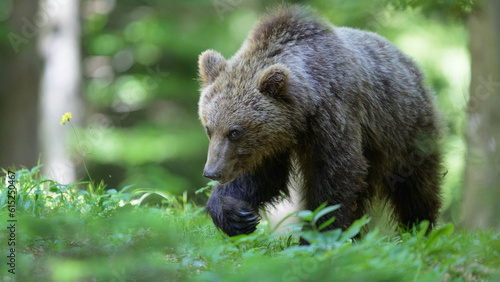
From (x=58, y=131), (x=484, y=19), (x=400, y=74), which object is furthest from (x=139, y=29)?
(x=400, y=74)

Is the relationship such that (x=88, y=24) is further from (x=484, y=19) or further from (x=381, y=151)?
(x=381, y=151)

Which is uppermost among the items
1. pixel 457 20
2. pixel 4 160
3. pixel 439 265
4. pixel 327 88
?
pixel 457 20

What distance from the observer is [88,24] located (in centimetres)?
1612

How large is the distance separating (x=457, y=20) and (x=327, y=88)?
3.59 m

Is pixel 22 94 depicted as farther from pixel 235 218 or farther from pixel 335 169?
pixel 335 169

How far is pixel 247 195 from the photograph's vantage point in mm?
5820

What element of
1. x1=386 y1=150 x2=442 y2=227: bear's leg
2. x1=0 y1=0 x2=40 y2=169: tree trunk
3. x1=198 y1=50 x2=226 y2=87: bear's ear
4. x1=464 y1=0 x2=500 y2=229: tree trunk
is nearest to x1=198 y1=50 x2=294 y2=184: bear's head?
x1=198 y1=50 x2=226 y2=87: bear's ear

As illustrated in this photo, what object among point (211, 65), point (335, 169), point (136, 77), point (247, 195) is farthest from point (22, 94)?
point (335, 169)

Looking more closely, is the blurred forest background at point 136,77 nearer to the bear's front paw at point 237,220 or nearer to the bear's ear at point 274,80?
the bear's ear at point 274,80

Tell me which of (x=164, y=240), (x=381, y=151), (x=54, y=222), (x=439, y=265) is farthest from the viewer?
(x=381, y=151)

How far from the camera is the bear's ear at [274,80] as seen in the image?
5.08 metres

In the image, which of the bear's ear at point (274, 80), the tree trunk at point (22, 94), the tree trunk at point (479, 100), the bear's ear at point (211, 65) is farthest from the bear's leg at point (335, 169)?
the tree trunk at point (22, 94)

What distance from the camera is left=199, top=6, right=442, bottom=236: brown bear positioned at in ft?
16.9

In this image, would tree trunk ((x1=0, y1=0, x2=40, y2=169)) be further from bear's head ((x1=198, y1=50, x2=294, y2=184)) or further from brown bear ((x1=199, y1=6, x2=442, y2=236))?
bear's head ((x1=198, y1=50, x2=294, y2=184))
